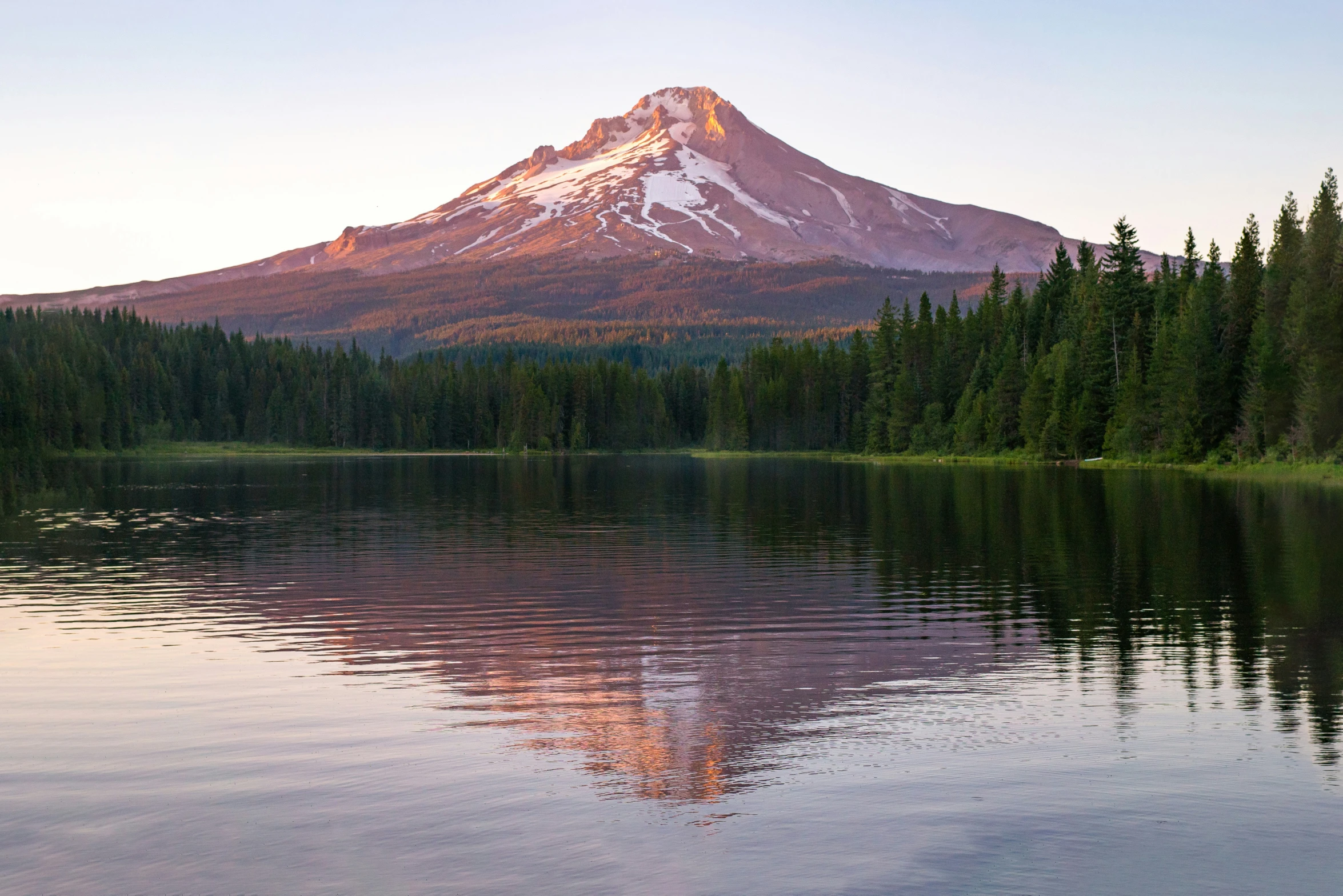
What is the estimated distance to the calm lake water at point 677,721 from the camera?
1191 cm

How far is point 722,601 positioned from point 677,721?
1285 cm

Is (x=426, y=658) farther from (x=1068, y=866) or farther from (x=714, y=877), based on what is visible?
(x=1068, y=866)

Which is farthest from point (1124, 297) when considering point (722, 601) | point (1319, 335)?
point (722, 601)

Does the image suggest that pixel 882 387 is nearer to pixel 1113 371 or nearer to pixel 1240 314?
pixel 1113 371

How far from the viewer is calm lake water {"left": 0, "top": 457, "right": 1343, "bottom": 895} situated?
1191 cm

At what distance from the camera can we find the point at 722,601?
30328 millimetres

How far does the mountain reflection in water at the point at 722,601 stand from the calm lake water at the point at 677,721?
0.14 meters

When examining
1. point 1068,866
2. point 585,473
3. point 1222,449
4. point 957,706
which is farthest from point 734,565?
point 585,473

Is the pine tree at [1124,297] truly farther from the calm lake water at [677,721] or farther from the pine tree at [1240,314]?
the calm lake water at [677,721]

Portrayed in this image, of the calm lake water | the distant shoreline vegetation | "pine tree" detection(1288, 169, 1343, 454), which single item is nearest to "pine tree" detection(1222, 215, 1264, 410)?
the distant shoreline vegetation

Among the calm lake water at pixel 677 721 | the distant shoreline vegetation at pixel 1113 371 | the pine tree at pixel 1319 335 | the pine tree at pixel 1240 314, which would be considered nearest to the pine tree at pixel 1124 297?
the distant shoreline vegetation at pixel 1113 371

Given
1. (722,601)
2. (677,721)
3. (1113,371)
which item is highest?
(1113,371)

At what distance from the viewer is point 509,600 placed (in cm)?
3073

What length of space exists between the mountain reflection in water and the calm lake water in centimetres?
14
